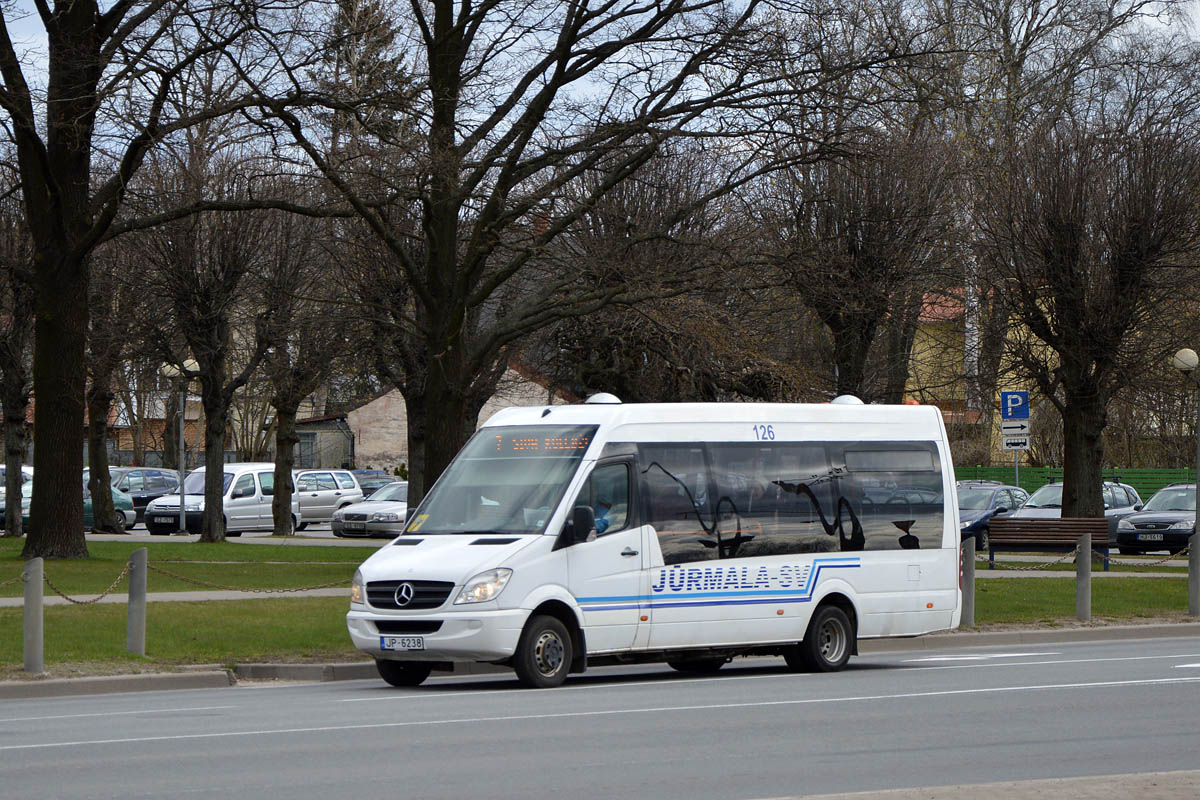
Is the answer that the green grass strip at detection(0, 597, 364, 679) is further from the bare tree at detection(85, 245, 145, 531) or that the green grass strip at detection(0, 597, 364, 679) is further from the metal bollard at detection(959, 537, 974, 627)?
the bare tree at detection(85, 245, 145, 531)

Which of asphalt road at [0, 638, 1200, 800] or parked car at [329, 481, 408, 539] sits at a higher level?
parked car at [329, 481, 408, 539]

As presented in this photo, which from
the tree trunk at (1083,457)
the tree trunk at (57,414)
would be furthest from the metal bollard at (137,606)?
the tree trunk at (1083,457)

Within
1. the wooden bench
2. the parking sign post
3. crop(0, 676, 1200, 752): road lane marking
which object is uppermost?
the parking sign post

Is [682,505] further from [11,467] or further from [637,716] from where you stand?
[11,467]

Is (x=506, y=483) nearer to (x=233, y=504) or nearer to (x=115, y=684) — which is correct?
(x=115, y=684)

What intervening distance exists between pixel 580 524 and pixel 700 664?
142 inches

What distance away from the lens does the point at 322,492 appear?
48375mm

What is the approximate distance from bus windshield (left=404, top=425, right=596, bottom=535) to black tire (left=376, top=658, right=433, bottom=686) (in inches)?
44.2

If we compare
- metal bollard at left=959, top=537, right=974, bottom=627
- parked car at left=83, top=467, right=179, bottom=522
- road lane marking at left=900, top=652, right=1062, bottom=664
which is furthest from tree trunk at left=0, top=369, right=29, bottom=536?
road lane marking at left=900, top=652, right=1062, bottom=664

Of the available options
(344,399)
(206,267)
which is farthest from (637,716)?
(344,399)

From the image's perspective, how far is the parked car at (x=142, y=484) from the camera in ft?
A: 152

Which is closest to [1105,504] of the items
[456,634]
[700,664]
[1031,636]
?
[1031,636]

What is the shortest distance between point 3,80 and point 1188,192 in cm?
2028

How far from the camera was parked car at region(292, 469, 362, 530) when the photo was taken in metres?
47.9
